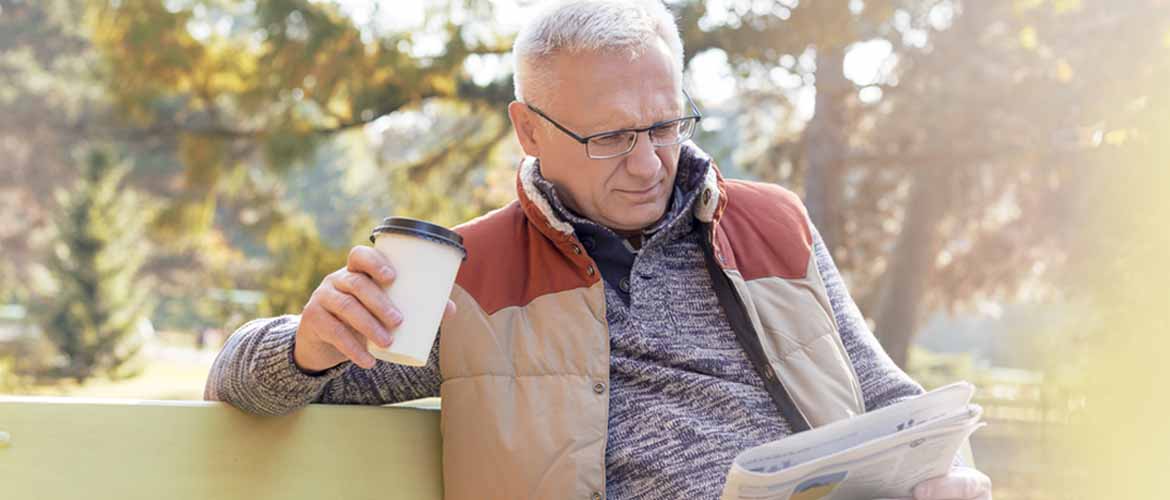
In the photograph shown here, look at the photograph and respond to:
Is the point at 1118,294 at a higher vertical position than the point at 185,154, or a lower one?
lower

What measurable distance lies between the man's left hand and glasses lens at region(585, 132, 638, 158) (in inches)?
30.7

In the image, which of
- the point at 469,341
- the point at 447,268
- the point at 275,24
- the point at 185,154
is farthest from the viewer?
the point at 185,154

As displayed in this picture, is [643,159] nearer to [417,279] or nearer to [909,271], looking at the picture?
[417,279]

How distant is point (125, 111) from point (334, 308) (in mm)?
7449

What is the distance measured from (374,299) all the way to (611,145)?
76 centimetres

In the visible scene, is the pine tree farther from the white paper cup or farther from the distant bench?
the white paper cup

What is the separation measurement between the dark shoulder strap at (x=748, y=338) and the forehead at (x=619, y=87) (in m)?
0.24

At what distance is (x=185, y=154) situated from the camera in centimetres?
889

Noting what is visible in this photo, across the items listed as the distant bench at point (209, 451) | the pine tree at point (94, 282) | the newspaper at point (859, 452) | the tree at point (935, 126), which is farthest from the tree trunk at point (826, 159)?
the pine tree at point (94, 282)

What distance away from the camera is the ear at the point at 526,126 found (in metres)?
2.20

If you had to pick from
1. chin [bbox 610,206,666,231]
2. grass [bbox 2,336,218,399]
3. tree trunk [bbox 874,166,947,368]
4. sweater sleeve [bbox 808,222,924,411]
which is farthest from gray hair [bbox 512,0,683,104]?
grass [bbox 2,336,218,399]

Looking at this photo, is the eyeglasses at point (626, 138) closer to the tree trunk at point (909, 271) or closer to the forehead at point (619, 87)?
the forehead at point (619, 87)

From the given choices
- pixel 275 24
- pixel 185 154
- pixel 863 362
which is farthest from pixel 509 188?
pixel 863 362

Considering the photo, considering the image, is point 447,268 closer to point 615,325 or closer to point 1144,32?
point 615,325
